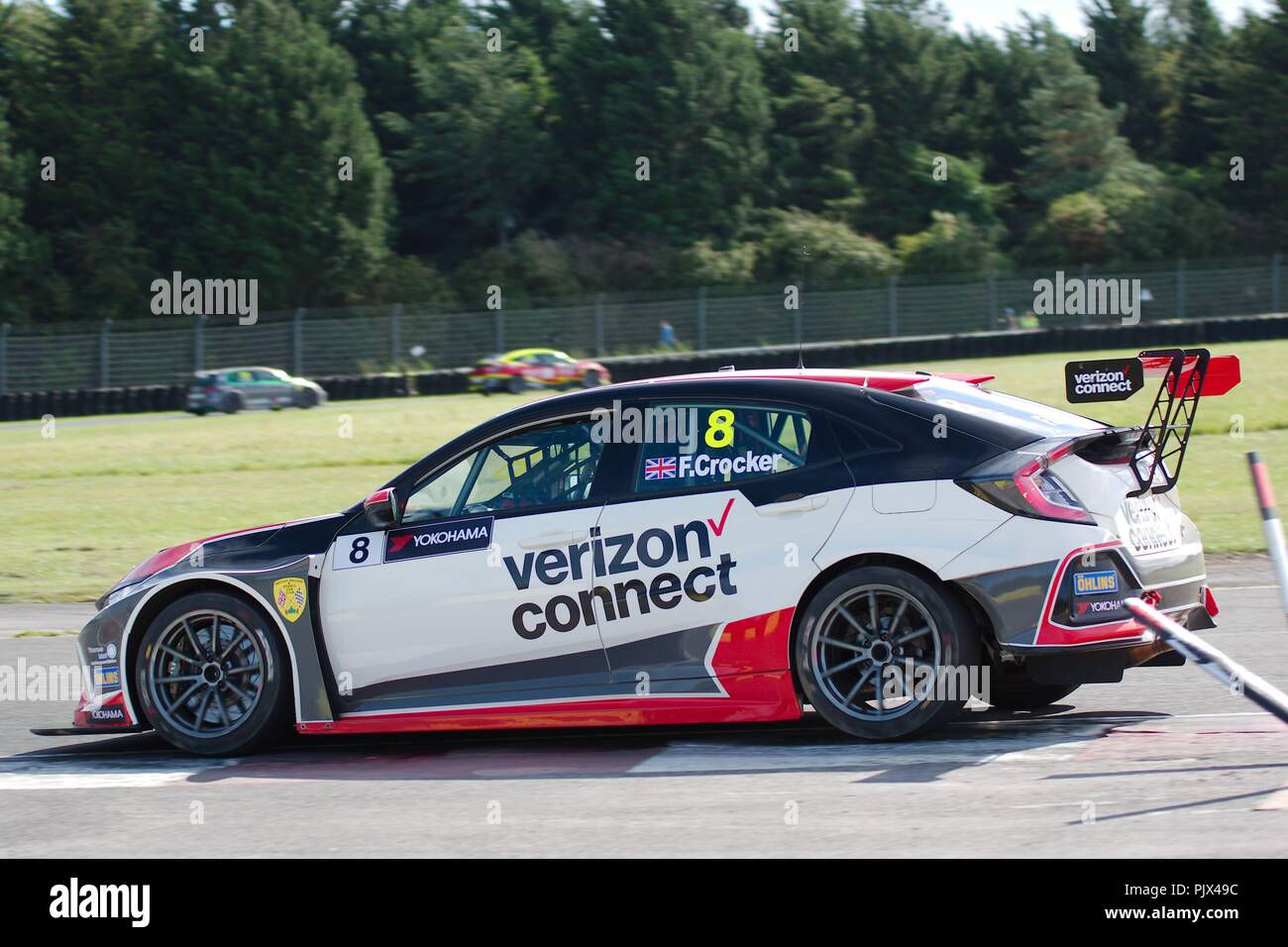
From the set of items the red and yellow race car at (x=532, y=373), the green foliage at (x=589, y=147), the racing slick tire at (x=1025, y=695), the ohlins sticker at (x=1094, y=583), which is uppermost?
the green foliage at (x=589, y=147)

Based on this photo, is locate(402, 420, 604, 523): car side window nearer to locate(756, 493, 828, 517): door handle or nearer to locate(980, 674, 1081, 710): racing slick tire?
Answer: locate(756, 493, 828, 517): door handle

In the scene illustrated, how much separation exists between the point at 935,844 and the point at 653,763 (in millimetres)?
1659

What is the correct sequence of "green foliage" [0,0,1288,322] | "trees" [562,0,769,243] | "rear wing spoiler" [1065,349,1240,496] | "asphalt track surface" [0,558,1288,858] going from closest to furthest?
"asphalt track surface" [0,558,1288,858] < "rear wing spoiler" [1065,349,1240,496] < "green foliage" [0,0,1288,322] < "trees" [562,0,769,243]

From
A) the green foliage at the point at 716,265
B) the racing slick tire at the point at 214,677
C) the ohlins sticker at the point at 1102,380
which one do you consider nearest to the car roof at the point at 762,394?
the ohlins sticker at the point at 1102,380

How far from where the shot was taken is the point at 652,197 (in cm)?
5722

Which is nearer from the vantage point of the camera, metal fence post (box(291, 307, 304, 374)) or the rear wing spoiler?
the rear wing spoiler

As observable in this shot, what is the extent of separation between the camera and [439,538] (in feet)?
21.9

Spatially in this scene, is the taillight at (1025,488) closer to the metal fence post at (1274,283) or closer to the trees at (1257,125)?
the metal fence post at (1274,283)

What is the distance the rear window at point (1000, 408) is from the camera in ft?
21.2

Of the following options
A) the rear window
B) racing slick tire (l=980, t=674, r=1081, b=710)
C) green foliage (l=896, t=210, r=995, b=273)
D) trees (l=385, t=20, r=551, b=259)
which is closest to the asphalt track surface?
racing slick tire (l=980, t=674, r=1081, b=710)

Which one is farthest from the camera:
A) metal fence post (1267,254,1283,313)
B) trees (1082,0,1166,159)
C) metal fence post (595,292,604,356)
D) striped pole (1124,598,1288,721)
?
trees (1082,0,1166,159)

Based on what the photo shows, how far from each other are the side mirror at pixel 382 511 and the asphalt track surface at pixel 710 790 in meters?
1.02

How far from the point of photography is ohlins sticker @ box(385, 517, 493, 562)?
6.63 metres
